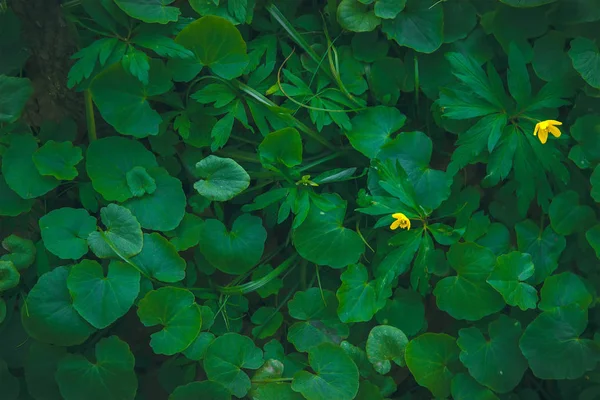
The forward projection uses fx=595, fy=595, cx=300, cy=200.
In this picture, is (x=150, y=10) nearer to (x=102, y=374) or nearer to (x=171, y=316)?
(x=171, y=316)

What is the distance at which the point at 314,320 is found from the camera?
1553 millimetres

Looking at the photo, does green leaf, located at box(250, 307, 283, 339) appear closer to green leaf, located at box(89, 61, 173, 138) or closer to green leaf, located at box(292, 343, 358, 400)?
green leaf, located at box(292, 343, 358, 400)

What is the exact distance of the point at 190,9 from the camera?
5.03 feet

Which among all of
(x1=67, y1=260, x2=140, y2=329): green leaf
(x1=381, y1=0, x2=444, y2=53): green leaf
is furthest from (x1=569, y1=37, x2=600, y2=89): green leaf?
(x1=67, y1=260, x2=140, y2=329): green leaf

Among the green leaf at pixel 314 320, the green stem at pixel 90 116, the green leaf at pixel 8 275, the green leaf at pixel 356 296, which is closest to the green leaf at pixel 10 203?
the green leaf at pixel 8 275

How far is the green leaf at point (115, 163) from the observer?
147 centimetres

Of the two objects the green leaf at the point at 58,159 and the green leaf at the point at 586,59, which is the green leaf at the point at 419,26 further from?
the green leaf at the point at 58,159

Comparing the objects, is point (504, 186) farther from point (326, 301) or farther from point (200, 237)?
point (200, 237)

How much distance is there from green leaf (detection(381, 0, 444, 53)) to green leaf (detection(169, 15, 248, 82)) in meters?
0.37

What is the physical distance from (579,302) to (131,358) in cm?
113

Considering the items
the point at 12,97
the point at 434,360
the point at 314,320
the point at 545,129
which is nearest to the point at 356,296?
the point at 314,320

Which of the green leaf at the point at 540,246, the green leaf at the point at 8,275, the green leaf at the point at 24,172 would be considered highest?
the green leaf at the point at 24,172

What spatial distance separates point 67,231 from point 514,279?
1114 millimetres

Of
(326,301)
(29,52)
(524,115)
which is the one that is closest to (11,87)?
(29,52)
